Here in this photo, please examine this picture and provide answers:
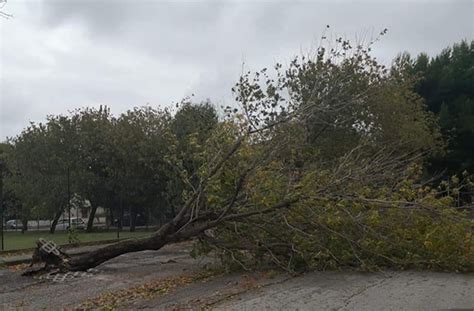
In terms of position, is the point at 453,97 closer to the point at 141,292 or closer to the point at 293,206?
the point at 293,206

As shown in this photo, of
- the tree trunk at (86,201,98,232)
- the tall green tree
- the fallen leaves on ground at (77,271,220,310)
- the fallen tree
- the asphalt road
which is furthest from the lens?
the tree trunk at (86,201,98,232)

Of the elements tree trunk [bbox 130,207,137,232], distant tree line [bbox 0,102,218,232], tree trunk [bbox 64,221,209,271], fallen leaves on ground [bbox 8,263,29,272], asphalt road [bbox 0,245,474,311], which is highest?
distant tree line [bbox 0,102,218,232]

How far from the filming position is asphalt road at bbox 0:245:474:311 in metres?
8.36

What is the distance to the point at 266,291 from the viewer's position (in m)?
9.55

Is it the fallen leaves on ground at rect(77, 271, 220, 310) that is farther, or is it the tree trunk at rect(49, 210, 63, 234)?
the tree trunk at rect(49, 210, 63, 234)

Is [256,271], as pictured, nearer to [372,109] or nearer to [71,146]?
[372,109]

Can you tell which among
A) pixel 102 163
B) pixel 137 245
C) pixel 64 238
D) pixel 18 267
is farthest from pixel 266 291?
pixel 102 163

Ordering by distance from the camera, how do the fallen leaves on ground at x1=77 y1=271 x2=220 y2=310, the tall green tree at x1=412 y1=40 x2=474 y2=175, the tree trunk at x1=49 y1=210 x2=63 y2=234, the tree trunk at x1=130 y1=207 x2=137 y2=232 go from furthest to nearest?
1. the tree trunk at x1=49 y1=210 x2=63 y2=234
2. the tall green tree at x1=412 y1=40 x2=474 y2=175
3. the tree trunk at x1=130 y1=207 x2=137 y2=232
4. the fallen leaves on ground at x1=77 y1=271 x2=220 y2=310

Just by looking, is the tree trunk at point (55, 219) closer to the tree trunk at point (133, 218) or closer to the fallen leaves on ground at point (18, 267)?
the tree trunk at point (133, 218)

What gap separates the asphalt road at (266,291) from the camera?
8359mm

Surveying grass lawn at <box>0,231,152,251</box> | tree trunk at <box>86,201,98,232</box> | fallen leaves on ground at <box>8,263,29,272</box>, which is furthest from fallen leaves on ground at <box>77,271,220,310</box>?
tree trunk at <box>86,201,98,232</box>

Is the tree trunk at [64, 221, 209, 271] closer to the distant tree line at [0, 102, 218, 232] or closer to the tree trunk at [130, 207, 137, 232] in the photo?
the distant tree line at [0, 102, 218, 232]

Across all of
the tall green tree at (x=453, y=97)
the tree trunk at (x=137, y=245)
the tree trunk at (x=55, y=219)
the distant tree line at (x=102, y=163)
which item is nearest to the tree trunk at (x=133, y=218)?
the distant tree line at (x=102, y=163)

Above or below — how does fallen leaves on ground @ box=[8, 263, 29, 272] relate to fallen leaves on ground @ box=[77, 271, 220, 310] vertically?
above
